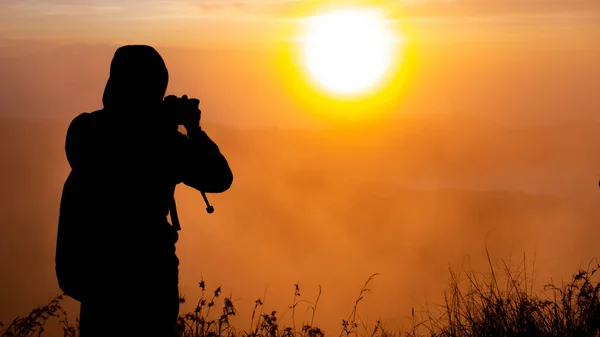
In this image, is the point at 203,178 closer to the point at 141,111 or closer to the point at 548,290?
the point at 141,111

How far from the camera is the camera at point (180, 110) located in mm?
4070

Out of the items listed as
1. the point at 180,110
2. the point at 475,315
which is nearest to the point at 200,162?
the point at 180,110

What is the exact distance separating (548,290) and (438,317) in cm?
81

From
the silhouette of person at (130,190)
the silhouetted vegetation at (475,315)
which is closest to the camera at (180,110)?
the silhouette of person at (130,190)

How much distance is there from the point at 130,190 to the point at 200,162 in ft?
1.15

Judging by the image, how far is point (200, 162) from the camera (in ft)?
13.2

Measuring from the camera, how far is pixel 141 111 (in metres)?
3.95

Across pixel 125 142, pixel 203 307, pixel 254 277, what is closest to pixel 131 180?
pixel 125 142

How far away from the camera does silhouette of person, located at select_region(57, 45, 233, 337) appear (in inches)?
152

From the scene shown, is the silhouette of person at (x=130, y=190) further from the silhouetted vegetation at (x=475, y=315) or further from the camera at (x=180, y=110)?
the silhouetted vegetation at (x=475, y=315)

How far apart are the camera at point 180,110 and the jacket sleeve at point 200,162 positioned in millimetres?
69

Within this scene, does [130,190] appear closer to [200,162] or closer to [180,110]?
[200,162]

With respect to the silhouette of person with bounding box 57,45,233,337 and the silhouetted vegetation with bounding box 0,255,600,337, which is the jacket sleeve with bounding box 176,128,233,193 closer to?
the silhouette of person with bounding box 57,45,233,337

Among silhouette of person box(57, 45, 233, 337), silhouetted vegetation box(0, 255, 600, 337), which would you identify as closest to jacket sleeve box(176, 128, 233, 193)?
silhouette of person box(57, 45, 233, 337)
